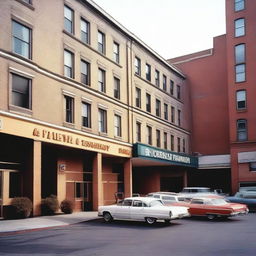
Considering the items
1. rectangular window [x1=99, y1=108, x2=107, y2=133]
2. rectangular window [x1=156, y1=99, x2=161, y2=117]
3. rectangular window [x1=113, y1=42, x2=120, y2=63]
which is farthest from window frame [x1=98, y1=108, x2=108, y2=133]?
rectangular window [x1=156, y1=99, x2=161, y2=117]

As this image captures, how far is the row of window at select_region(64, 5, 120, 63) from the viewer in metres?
27.7

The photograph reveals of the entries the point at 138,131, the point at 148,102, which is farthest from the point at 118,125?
the point at 148,102

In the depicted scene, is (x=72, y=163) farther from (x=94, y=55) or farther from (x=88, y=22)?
(x=88, y=22)

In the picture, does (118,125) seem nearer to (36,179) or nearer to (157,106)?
(157,106)

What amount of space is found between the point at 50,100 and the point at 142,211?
9443mm

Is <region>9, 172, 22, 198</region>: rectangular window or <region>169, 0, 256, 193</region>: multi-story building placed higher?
<region>169, 0, 256, 193</region>: multi-story building

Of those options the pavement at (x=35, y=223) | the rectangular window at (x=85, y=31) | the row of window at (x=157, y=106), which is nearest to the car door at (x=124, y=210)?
the pavement at (x=35, y=223)

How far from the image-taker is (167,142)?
141 feet

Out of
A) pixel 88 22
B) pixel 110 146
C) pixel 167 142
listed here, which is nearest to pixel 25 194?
pixel 110 146

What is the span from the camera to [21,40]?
75.1 feet

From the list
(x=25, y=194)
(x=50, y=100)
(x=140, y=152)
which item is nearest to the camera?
(x=25, y=194)

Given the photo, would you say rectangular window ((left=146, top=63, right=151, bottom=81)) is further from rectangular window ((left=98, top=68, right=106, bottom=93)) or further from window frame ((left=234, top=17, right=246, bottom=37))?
window frame ((left=234, top=17, right=246, bottom=37))

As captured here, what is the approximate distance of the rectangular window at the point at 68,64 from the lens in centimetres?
2705

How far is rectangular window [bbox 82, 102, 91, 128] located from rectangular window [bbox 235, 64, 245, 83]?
75.6 feet
